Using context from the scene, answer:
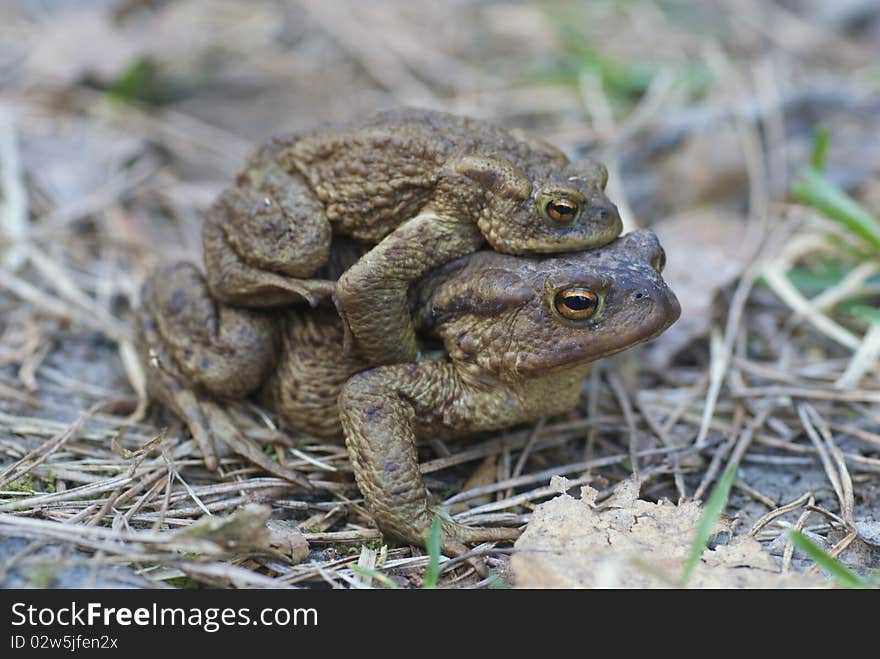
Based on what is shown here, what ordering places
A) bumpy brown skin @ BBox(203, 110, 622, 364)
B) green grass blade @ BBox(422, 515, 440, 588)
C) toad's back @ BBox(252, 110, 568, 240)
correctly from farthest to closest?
toad's back @ BBox(252, 110, 568, 240)
bumpy brown skin @ BBox(203, 110, 622, 364)
green grass blade @ BBox(422, 515, 440, 588)

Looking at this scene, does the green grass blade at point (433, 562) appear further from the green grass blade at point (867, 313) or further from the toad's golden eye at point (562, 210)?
the green grass blade at point (867, 313)

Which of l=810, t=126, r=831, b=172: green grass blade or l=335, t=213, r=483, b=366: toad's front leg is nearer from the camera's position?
l=335, t=213, r=483, b=366: toad's front leg

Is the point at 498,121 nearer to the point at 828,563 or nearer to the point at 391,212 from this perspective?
the point at 391,212

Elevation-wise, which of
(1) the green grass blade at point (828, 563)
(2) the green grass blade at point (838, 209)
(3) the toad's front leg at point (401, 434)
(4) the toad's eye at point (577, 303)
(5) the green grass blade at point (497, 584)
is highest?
(2) the green grass blade at point (838, 209)

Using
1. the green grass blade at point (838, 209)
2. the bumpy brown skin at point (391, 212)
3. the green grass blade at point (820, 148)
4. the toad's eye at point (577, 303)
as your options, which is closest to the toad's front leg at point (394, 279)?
the bumpy brown skin at point (391, 212)

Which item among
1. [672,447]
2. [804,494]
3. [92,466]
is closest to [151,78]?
[92,466]

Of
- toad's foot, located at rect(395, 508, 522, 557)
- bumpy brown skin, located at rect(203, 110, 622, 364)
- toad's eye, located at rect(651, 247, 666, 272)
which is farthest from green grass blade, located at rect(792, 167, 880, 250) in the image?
toad's foot, located at rect(395, 508, 522, 557)

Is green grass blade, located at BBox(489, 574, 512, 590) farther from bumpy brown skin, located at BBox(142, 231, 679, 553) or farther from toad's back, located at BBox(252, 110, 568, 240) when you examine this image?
toad's back, located at BBox(252, 110, 568, 240)
